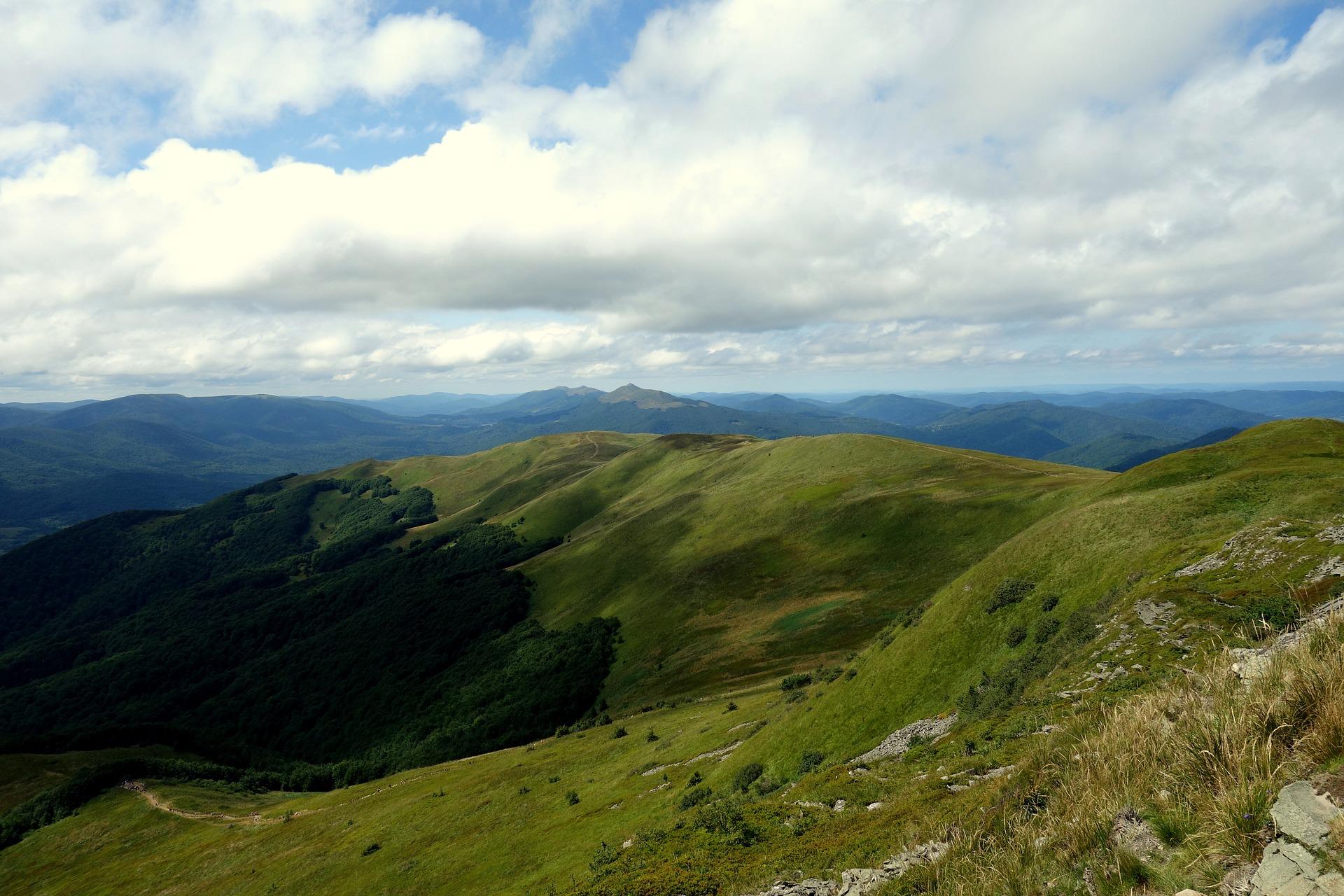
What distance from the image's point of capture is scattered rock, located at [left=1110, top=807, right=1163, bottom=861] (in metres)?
7.72

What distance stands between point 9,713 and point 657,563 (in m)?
220

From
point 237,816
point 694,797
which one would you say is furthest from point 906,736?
point 237,816

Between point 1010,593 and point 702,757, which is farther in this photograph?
point 702,757

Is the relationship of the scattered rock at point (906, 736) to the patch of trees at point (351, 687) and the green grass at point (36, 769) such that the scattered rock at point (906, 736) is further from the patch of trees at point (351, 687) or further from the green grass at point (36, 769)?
the green grass at point (36, 769)

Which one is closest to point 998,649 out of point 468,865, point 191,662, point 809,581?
point 468,865

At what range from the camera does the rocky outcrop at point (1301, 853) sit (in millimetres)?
5906

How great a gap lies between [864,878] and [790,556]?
88.5 m

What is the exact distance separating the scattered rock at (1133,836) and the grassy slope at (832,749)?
15.9 feet

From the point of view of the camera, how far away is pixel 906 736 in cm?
2812

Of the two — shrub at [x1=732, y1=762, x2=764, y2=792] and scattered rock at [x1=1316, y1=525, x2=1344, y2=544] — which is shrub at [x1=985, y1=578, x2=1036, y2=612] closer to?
scattered rock at [x1=1316, y1=525, x2=1344, y2=544]

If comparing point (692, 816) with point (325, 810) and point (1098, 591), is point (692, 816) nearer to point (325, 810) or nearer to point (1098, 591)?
point (1098, 591)

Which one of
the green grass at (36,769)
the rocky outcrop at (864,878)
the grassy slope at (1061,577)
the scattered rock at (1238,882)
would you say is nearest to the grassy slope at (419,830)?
the grassy slope at (1061,577)

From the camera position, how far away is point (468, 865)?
35.1m

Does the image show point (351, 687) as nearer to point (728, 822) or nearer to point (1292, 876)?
point (728, 822)
